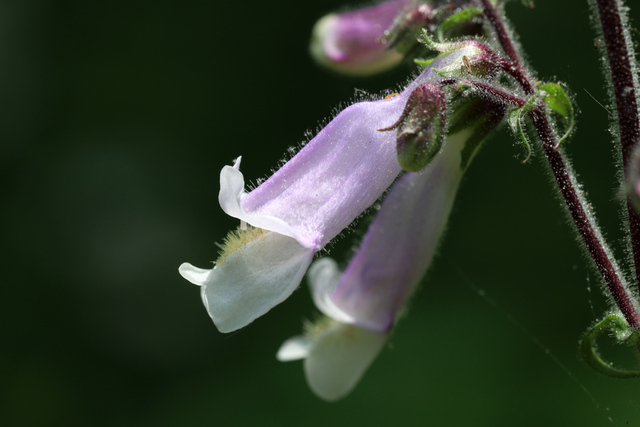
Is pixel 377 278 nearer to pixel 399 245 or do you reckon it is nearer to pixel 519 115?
pixel 399 245

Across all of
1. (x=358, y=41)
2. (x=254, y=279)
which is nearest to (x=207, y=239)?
(x=358, y=41)

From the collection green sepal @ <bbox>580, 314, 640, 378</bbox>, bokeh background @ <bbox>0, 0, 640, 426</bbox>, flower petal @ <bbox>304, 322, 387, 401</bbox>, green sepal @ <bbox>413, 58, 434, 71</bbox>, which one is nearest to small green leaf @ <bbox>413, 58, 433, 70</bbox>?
green sepal @ <bbox>413, 58, 434, 71</bbox>

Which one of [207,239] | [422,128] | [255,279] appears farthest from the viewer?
[207,239]

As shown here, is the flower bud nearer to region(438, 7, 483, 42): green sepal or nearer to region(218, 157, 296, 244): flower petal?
region(438, 7, 483, 42): green sepal

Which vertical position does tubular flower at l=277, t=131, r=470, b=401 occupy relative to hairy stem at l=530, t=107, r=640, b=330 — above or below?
above

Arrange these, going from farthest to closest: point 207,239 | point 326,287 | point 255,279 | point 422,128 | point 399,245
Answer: point 207,239
point 326,287
point 399,245
point 255,279
point 422,128

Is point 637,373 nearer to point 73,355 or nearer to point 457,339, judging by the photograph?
point 457,339
